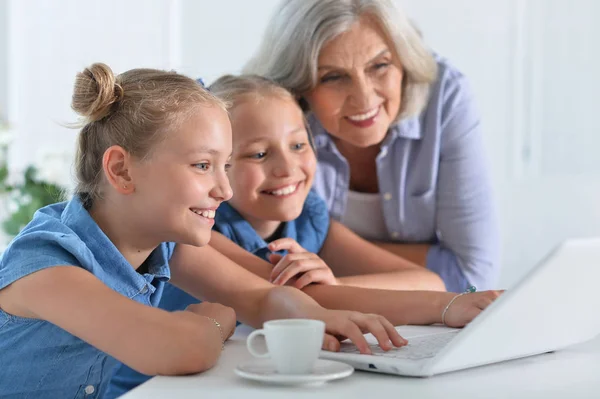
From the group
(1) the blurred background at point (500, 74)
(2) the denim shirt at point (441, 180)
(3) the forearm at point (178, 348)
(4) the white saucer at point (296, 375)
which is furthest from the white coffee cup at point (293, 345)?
(1) the blurred background at point (500, 74)

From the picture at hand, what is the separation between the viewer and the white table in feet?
2.72

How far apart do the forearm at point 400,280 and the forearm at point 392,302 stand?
0.83ft

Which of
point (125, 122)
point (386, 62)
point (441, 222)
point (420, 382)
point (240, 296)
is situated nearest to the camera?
point (420, 382)

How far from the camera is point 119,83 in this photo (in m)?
1.31

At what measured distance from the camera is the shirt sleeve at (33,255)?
107 centimetres

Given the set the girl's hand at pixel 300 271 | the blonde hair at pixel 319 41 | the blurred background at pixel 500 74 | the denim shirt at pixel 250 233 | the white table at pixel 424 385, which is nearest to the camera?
the white table at pixel 424 385

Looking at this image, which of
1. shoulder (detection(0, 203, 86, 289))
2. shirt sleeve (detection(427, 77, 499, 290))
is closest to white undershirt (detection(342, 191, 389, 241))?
shirt sleeve (detection(427, 77, 499, 290))

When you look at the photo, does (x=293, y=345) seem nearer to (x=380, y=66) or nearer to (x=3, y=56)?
(x=380, y=66)

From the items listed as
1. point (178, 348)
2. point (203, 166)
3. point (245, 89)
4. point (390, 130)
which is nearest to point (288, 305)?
point (203, 166)

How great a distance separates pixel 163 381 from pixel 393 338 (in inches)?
11.5

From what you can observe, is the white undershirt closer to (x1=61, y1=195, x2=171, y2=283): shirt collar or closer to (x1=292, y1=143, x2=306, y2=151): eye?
(x1=292, y1=143, x2=306, y2=151): eye

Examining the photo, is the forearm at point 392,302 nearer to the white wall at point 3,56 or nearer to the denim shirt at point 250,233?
the denim shirt at point 250,233

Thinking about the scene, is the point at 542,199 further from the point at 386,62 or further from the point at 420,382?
the point at 420,382

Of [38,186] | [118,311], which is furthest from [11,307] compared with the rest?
[38,186]
